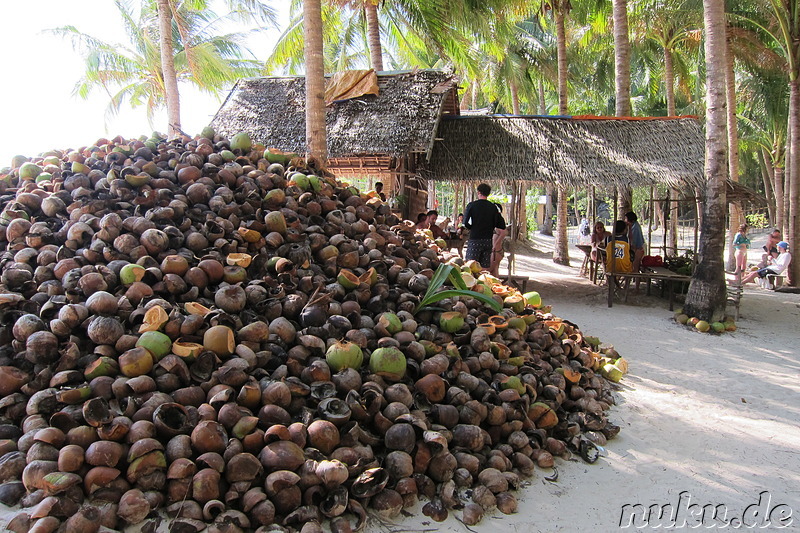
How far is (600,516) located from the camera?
2.49 m

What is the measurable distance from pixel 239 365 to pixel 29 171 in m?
2.66

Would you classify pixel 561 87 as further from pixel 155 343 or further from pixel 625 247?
pixel 155 343

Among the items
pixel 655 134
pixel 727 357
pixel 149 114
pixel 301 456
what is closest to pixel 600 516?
pixel 301 456

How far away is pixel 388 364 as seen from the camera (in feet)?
8.94

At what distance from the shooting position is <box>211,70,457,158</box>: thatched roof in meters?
9.05

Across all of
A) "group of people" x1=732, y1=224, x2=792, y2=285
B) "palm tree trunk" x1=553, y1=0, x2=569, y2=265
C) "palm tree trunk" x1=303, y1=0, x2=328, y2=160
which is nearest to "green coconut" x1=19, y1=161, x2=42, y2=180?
"palm tree trunk" x1=303, y1=0, x2=328, y2=160

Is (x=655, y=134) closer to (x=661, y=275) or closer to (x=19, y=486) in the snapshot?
Result: (x=661, y=275)

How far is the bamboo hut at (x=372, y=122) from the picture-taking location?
9.08 meters

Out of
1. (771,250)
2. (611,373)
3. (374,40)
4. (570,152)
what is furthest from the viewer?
(771,250)

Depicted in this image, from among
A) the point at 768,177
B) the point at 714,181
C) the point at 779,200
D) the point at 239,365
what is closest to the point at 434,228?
the point at 714,181

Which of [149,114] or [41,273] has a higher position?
[149,114]

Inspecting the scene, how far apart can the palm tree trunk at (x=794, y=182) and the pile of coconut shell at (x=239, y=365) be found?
31.3 ft

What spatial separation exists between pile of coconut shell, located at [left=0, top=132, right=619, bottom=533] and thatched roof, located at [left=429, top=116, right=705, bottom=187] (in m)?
5.72

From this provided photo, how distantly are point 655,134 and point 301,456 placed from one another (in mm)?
9260
